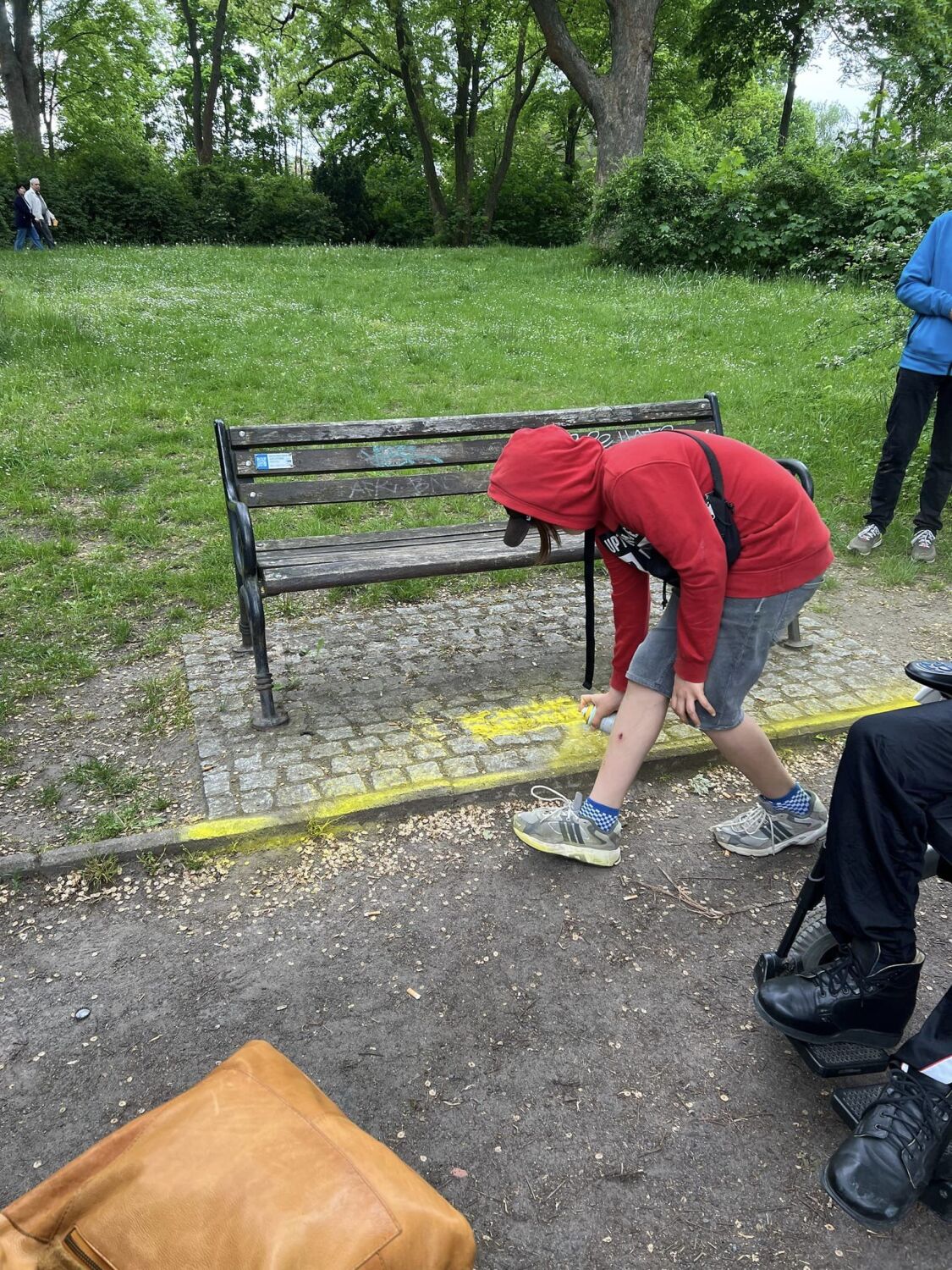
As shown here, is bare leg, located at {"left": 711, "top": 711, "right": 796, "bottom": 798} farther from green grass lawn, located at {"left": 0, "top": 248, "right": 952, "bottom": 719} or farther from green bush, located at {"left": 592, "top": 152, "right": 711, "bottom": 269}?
green bush, located at {"left": 592, "top": 152, "right": 711, "bottom": 269}

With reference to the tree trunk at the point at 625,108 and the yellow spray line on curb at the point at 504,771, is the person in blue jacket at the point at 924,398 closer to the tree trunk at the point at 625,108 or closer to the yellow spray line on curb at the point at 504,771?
the yellow spray line on curb at the point at 504,771

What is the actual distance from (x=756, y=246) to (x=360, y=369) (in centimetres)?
814

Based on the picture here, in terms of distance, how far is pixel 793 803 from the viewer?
304 centimetres

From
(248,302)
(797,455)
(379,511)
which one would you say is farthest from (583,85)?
(379,511)

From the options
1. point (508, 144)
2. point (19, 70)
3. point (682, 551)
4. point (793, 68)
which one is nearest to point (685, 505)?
point (682, 551)

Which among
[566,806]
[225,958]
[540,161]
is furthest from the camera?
[540,161]

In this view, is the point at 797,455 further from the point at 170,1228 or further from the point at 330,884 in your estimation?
the point at 170,1228

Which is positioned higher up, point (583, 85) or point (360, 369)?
point (583, 85)

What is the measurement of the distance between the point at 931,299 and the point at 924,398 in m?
0.56

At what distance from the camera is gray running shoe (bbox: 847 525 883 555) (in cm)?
565

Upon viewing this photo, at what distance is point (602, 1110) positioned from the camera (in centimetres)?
214

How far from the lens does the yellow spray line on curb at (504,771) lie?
310 centimetres

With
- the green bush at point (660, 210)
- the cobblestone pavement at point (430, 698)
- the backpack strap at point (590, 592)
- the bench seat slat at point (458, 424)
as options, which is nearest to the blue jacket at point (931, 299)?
the bench seat slat at point (458, 424)

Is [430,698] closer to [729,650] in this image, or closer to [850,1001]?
[729,650]
